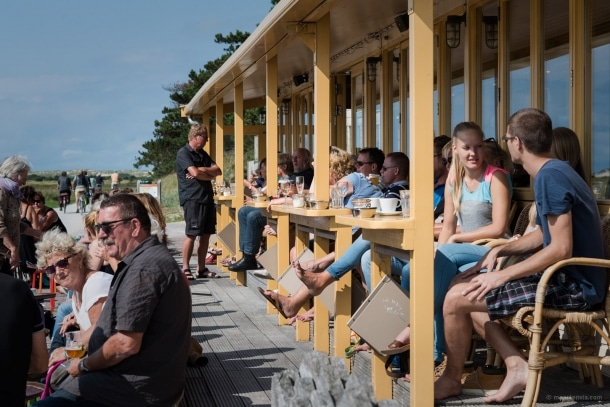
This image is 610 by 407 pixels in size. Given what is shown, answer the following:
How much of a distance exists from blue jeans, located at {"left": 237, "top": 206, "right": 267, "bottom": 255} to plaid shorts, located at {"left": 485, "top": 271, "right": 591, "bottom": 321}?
5.70 meters

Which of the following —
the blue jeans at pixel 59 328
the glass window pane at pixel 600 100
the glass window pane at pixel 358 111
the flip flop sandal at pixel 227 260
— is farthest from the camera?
the glass window pane at pixel 358 111

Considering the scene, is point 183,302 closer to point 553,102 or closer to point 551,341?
point 551,341

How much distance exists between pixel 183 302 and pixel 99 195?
401cm

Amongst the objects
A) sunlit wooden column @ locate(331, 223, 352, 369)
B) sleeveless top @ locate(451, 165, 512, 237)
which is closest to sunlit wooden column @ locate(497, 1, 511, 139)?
sleeveless top @ locate(451, 165, 512, 237)

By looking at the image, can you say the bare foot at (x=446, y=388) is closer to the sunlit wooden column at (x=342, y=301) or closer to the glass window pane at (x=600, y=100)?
the sunlit wooden column at (x=342, y=301)

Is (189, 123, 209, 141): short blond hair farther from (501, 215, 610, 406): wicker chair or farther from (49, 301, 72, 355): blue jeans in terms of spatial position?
(501, 215, 610, 406): wicker chair

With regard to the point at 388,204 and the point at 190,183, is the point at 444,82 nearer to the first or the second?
the point at 388,204

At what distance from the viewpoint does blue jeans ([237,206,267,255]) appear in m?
9.76

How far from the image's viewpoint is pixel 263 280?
9.20 m

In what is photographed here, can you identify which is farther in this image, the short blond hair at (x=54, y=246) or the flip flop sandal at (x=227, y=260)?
the flip flop sandal at (x=227, y=260)

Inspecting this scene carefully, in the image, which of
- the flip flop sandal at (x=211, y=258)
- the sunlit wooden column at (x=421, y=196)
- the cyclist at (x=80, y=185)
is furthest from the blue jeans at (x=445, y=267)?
the cyclist at (x=80, y=185)

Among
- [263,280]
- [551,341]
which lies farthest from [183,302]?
[263,280]

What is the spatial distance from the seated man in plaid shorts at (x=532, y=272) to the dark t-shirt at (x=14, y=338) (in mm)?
1885

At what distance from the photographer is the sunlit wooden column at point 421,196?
13.9 feet
